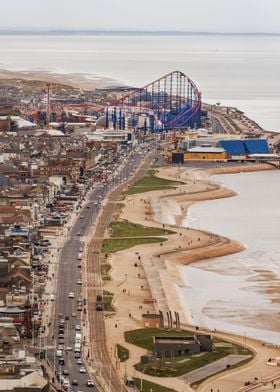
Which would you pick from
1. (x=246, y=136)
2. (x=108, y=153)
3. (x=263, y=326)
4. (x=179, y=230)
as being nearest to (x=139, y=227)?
(x=179, y=230)

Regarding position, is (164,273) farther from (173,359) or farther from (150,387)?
(150,387)

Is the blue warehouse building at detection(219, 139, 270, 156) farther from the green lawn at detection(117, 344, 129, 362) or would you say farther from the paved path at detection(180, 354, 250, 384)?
the paved path at detection(180, 354, 250, 384)

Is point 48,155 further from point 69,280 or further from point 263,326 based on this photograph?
point 263,326

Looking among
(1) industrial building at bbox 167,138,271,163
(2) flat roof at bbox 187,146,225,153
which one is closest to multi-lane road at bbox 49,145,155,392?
(1) industrial building at bbox 167,138,271,163

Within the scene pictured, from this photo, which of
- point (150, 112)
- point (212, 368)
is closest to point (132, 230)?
point (212, 368)

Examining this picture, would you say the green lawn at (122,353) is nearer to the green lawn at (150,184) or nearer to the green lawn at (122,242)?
the green lawn at (122,242)

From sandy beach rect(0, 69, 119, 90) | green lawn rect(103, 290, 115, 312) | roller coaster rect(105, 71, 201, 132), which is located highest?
sandy beach rect(0, 69, 119, 90)
